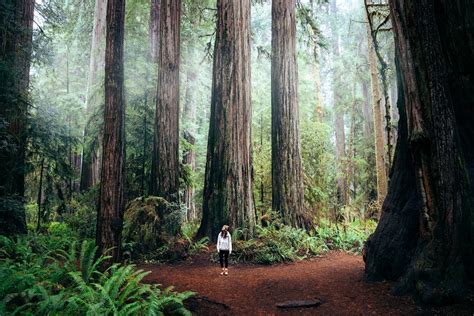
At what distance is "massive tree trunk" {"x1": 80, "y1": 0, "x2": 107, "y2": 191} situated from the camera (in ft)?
39.4

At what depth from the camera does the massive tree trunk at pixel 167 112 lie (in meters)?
10.6

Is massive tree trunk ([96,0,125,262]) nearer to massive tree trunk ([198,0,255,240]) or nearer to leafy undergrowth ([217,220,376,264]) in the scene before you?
leafy undergrowth ([217,220,376,264])

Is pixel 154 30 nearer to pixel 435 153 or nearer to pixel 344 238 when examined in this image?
pixel 344 238

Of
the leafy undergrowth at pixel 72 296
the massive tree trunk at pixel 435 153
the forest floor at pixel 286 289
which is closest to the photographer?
the leafy undergrowth at pixel 72 296

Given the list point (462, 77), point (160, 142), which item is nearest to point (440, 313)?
point (462, 77)

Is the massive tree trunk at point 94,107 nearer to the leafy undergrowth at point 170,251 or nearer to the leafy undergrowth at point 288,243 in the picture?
the leafy undergrowth at point 170,251

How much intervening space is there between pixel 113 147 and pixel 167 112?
15.2ft

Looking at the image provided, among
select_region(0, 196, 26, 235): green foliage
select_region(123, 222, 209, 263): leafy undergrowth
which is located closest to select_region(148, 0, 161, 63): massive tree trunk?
select_region(0, 196, 26, 235): green foliage

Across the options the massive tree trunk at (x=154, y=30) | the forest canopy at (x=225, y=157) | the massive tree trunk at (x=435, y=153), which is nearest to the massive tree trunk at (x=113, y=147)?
the forest canopy at (x=225, y=157)

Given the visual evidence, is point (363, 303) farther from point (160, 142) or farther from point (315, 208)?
point (315, 208)

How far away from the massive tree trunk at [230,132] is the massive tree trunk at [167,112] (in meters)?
1.17

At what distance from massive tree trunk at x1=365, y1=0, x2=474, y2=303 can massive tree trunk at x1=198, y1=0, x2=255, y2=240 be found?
4.64m

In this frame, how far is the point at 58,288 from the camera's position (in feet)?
16.8

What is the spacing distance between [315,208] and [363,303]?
8.67m
